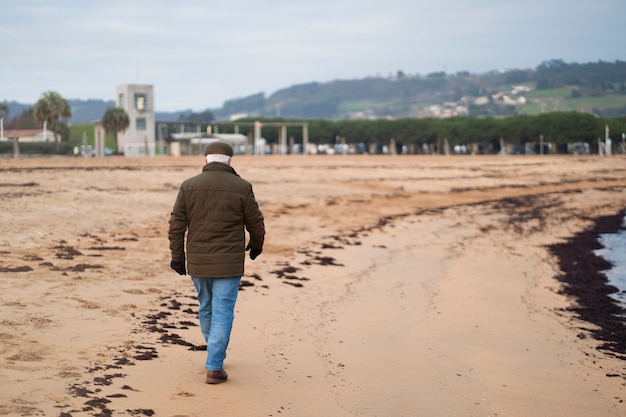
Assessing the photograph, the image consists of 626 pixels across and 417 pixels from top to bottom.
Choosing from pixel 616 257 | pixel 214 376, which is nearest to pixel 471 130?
pixel 616 257

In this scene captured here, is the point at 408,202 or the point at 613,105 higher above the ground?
the point at 613,105

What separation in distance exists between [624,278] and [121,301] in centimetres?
1093

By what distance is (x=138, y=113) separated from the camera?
86188 mm

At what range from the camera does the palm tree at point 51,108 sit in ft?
232

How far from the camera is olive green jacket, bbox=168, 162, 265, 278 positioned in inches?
264

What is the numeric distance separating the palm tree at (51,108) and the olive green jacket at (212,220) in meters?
66.5

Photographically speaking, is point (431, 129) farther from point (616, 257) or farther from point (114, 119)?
point (616, 257)

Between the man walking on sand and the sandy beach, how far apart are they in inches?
25.9

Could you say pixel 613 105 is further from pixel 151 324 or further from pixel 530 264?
pixel 151 324

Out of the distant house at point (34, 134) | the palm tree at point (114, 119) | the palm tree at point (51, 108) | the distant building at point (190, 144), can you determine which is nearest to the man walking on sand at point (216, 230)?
the distant house at point (34, 134)

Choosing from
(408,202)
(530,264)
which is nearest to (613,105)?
(408,202)

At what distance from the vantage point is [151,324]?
8945mm

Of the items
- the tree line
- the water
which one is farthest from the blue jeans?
the tree line

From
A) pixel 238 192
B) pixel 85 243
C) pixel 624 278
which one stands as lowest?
pixel 624 278
